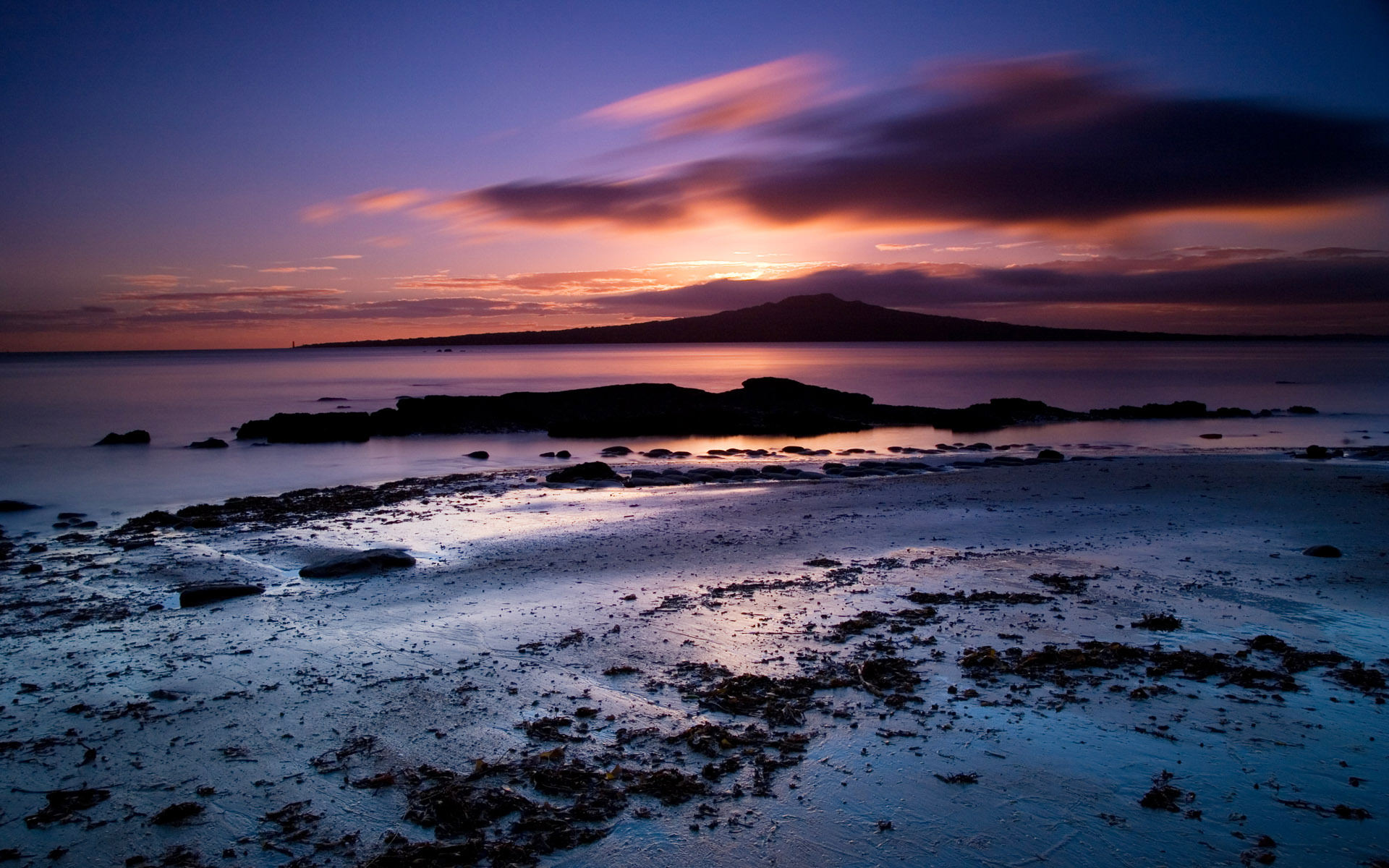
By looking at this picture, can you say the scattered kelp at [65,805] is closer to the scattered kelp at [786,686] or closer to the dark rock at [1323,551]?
the scattered kelp at [786,686]

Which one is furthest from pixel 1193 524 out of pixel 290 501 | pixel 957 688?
pixel 290 501

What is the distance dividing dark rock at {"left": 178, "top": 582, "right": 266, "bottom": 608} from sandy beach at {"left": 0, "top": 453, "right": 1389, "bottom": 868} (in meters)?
0.15

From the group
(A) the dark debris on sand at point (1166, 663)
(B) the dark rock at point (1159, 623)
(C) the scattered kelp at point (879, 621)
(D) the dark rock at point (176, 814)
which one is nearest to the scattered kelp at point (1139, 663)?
(A) the dark debris on sand at point (1166, 663)

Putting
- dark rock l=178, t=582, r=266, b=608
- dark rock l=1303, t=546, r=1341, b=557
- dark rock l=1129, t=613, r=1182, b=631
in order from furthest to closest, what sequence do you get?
dark rock l=1303, t=546, r=1341, b=557 → dark rock l=178, t=582, r=266, b=608 → dark rock l=1129, t=613, r=1182, b=631

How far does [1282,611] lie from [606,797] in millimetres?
7441

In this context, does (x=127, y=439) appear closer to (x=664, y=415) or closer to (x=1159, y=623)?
(x=664, y=415)

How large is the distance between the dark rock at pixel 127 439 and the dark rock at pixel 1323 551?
35.3 meters

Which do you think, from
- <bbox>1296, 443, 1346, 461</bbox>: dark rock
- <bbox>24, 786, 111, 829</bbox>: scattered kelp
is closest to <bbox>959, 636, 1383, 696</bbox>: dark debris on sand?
<bbox>24, 786, 111, 829</bbox>: scattered kelp

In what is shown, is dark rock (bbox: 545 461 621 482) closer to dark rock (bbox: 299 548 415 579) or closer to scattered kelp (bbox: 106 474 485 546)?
scattered kelp (bbox: 106 474 485 546)

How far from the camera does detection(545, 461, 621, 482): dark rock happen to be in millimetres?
19172

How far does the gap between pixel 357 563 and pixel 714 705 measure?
253 inches

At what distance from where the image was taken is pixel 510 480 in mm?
19375

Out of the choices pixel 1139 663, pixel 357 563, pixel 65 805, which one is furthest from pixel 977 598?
pixel 65 805

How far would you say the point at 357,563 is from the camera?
10.5m
